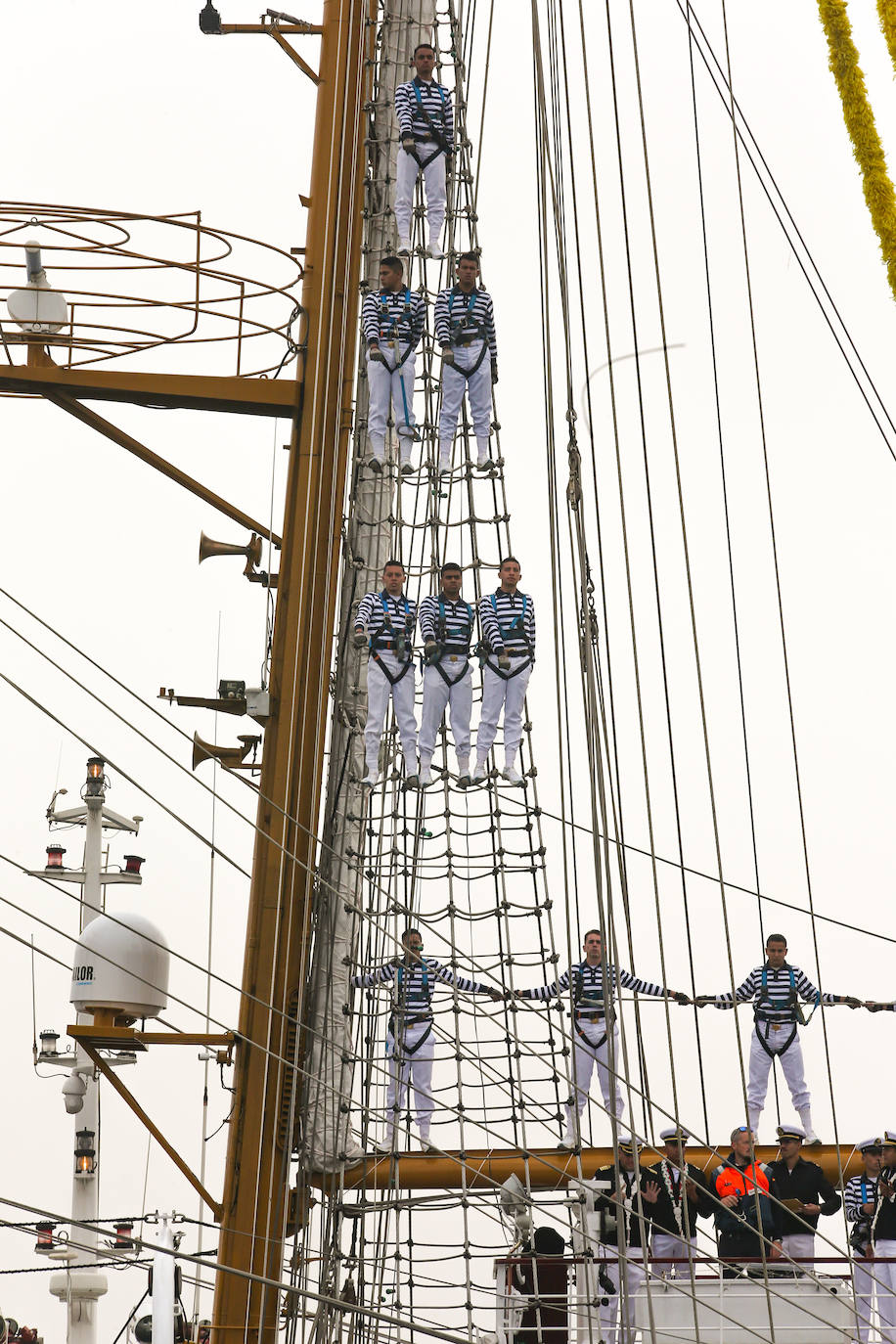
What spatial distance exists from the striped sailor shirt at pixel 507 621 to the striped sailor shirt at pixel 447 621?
0.12 meters

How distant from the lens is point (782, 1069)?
11.4 m

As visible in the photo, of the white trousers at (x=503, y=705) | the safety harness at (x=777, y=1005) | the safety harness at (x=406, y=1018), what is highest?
the white trousers at (x=503, y=705)

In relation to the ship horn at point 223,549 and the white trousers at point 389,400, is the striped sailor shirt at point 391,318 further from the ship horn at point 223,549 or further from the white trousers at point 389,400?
the ship horn at point 223,549

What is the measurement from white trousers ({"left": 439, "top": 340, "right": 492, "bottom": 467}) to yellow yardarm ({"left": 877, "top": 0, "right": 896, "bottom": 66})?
6.92 meters

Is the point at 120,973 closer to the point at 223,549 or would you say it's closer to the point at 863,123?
the point at 223,549

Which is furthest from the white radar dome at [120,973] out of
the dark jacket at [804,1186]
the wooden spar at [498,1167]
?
the dark jacket at [804,1186]

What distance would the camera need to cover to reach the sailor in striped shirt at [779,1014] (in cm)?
1101

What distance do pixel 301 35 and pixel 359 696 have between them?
17.3ft

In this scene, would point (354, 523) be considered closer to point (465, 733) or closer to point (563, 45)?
point (465, 733)

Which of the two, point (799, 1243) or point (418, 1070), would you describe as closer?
point (799, 1243)

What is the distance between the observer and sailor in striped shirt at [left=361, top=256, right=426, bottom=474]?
1173cm

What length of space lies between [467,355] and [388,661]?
2.36 metres

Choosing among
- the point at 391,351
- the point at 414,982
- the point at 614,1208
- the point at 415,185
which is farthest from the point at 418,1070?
the point at 415,185

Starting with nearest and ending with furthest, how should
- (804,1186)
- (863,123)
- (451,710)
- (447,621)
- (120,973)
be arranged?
(863,123) < (804,1186) < (120,973) < (447,621) < (451,710)
